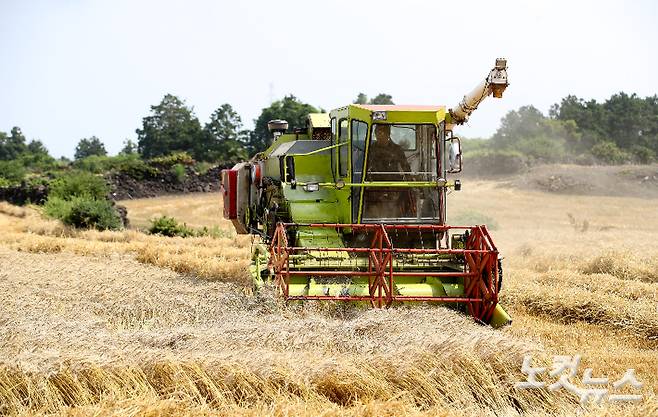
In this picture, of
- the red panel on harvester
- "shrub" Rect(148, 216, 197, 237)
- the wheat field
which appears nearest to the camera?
the wheat field

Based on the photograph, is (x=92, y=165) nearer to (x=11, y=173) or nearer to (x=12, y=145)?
(x=11, y=173)

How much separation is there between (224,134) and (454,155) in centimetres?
4150

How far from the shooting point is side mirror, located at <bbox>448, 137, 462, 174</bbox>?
9961mm

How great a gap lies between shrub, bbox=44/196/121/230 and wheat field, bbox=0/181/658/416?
11213 mm

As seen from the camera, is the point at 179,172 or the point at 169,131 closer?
the point at 179,172

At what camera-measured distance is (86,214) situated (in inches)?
898

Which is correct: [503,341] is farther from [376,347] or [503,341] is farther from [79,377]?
[79,377]

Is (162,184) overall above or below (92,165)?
below

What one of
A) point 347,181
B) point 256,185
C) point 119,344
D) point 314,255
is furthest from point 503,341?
point 256,185

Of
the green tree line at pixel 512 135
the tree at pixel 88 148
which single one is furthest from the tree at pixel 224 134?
the tree at pixel 88 148

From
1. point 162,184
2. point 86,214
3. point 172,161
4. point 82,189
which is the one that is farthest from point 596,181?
point 86,214

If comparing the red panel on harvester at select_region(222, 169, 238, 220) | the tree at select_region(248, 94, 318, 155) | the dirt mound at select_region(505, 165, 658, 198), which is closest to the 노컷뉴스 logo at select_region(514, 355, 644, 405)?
the red panel on harvester at select_region(222, 169, 238, 220)

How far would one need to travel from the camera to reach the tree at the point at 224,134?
48.8 m

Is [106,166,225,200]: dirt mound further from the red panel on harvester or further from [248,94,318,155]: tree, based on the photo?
the red panel on harvester
